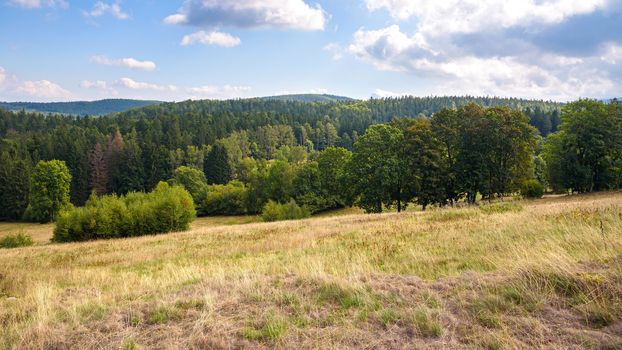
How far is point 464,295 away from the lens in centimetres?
627

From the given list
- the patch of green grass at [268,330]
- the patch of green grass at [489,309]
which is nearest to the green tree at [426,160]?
the patch of green grass at [489,309]

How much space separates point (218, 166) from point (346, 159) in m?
53.2

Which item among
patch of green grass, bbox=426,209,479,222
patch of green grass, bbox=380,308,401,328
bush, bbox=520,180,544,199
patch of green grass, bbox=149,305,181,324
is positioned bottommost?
bush, bbox=520,180,544,199

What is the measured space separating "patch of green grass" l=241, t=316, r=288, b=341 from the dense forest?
34096mm

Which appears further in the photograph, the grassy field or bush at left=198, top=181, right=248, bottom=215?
bush at left=198, top=181, right=248, bottom=215

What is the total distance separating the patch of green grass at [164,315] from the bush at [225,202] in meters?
69.4

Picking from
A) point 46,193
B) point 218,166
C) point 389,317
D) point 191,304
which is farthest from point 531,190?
point 46,193

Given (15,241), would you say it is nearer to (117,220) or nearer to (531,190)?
(117,220)

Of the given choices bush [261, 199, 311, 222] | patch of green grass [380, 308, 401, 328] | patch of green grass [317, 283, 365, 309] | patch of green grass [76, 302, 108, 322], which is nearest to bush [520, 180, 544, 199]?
bush [261, 199, 311, 222]

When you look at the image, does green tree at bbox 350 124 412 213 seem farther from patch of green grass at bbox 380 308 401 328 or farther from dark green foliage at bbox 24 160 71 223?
dark green foliage at bbox 24 160 71 223

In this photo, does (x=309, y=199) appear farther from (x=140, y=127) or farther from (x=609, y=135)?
(x=140, y=127)

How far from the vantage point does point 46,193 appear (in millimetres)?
71312

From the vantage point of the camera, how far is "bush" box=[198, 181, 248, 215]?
76.0 metres

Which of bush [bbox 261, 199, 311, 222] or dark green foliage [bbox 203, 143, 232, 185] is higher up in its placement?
dark green foliage [bbox 203, 143, 232, 185]
